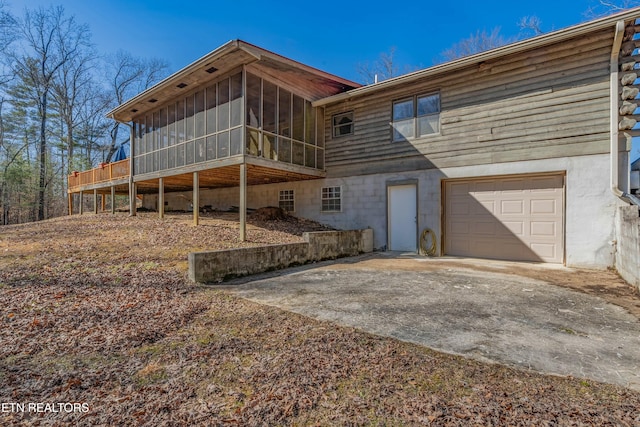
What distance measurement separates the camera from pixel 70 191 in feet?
59.3

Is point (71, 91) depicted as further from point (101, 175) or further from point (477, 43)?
point (477, 43)

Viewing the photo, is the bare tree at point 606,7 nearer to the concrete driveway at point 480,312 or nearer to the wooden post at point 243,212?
the concrete driveway at point 480,312

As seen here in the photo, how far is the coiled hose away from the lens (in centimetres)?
844

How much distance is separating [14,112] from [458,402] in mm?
31137

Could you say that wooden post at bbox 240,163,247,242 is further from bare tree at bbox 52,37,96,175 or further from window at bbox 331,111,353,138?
bare tree at bbox 52,37,96,175

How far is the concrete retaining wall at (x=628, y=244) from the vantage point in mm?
4699

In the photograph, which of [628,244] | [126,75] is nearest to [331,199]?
[628,244]

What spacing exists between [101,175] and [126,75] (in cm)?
1615

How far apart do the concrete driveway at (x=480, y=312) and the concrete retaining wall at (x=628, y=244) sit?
2.81ft

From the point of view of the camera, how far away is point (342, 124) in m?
10.5

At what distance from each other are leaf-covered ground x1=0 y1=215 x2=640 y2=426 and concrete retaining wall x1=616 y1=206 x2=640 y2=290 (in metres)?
4.01

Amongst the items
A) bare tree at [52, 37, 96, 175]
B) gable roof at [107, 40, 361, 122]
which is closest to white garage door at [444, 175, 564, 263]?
gable roof at [107, 40, 361, 122]

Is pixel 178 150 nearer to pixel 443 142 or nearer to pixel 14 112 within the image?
pixel 443 142

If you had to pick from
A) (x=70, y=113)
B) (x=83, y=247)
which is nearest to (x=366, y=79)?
(x=83, y=247)
